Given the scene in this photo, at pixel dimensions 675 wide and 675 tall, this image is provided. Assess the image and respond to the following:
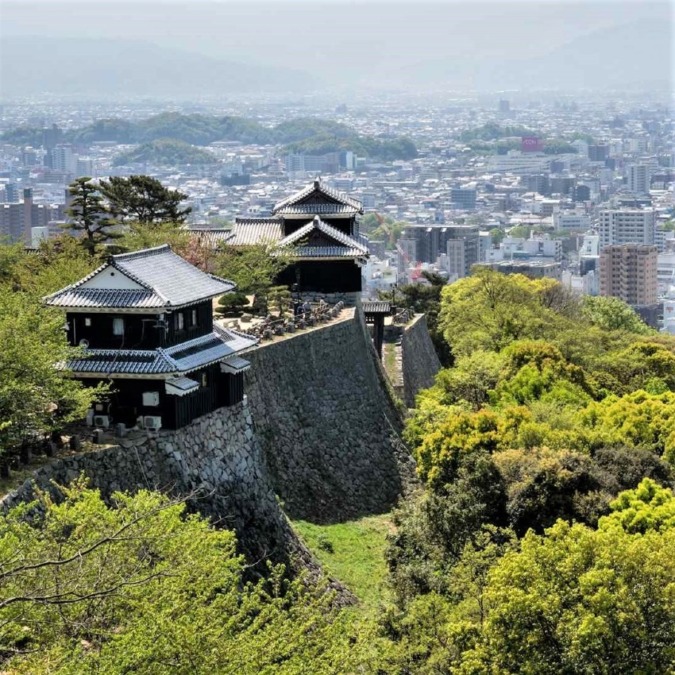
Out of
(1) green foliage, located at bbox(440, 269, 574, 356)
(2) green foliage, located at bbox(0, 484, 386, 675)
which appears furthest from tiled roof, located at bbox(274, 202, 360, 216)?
(2) green foliage, located at bbox(0, 484, 386, 675)

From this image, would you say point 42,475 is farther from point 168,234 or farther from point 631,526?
point 168,234

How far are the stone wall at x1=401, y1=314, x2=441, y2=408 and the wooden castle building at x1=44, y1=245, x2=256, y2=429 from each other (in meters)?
14.2

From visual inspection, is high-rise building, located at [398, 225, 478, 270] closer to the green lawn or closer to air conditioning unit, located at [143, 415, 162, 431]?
the green lawn

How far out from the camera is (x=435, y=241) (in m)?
167

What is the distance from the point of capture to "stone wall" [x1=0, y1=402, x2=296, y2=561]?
17438 millimetres

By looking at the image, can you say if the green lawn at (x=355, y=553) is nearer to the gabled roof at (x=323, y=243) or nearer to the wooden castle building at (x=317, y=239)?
the gabled roof at (x=323, y=243)

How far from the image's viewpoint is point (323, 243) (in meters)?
32.1

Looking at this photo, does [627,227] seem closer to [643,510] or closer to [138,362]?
[643,510]

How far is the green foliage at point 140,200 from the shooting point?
36.7m

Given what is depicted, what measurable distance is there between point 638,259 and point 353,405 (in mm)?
99908

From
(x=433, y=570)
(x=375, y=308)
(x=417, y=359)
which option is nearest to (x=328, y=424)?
(x=433, y=570)

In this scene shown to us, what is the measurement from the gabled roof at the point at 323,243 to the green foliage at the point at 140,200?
4.95 meters

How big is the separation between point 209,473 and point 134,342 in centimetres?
199

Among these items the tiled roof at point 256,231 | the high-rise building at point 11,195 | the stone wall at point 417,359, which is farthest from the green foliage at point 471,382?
the high-rise building at point 11,195
